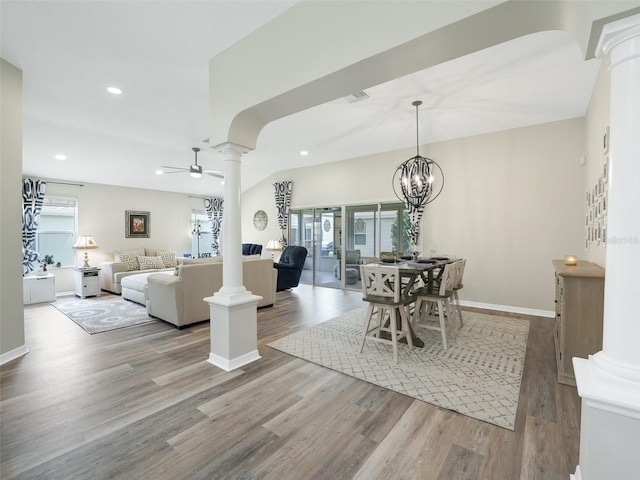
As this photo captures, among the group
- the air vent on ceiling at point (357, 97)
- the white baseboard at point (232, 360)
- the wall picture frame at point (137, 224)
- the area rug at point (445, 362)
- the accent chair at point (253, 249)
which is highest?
the air vent on ceiling at point (357, 97)

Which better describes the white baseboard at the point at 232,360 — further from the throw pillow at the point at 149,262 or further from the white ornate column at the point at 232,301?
the throw pillow at the point at 149,262

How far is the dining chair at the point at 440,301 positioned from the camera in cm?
335

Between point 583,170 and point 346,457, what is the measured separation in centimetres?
488

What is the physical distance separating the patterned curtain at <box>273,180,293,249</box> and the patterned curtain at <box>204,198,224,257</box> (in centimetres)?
233

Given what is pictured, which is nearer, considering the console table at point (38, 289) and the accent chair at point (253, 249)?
the console table at point (38, 289)

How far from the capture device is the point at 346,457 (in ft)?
5.71

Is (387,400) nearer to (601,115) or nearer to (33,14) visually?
(601,115)

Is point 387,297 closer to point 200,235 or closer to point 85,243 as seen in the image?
point 85,243

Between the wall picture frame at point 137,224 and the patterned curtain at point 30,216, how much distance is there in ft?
5.54

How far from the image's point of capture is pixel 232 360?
9.34 ft

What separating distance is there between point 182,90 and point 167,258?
513 cm

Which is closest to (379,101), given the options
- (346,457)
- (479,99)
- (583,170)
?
(479,99)

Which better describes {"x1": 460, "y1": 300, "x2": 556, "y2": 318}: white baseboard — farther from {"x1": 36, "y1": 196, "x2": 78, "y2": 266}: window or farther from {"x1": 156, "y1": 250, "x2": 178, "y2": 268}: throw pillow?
{"x1": 36, "y1": 196, "x2": 78, "y2": 266}: window

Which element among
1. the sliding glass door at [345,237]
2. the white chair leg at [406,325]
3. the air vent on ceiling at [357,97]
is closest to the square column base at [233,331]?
the white chair leg at [406,325]
